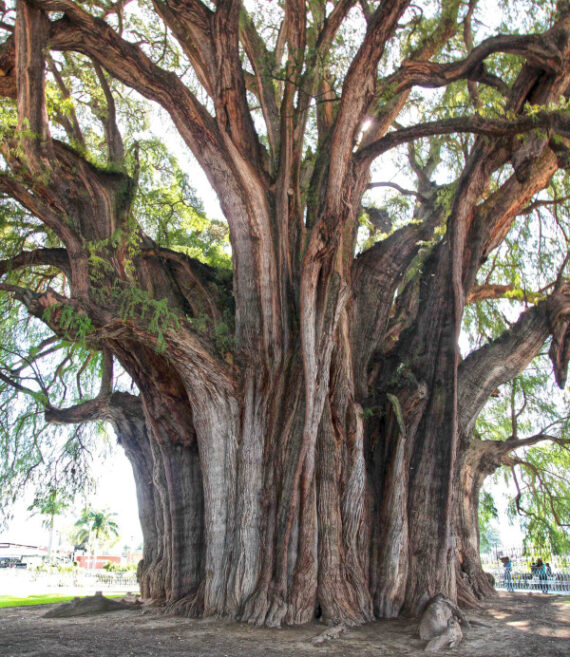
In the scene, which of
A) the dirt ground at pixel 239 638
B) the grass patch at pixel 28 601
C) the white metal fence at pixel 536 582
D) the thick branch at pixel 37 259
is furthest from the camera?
the white metal fence at pixel 536 582

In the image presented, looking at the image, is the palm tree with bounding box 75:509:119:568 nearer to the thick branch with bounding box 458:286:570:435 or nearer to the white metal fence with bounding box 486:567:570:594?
the white metal fence with bounding box 486:567:570:594

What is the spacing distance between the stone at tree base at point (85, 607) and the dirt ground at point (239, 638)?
0.28 metres

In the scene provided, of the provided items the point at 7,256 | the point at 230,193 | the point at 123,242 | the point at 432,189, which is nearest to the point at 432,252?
the point at 432,189

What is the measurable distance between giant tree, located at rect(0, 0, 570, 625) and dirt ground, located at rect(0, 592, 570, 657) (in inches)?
15.3

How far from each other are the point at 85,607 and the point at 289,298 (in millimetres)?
4357

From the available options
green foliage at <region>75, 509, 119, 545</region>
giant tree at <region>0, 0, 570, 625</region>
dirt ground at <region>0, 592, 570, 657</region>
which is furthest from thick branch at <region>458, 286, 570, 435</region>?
green foliage at <region>75, 509, 119, 545</region>

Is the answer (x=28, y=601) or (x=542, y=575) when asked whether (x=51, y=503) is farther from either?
(x=542, y=575)

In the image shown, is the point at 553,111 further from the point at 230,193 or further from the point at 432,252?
the point at 230,193

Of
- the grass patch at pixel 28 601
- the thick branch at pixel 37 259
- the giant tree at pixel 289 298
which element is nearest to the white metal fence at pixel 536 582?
the giant tree at pixel 289 298

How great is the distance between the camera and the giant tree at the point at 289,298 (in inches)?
217

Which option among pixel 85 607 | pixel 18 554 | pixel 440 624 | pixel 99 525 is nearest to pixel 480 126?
pixel 440 624

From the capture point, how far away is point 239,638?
14.8 ft

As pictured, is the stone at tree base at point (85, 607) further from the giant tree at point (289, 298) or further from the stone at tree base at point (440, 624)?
the stone at tree base at point (440, 624)

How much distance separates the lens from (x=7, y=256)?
23.5 feet
